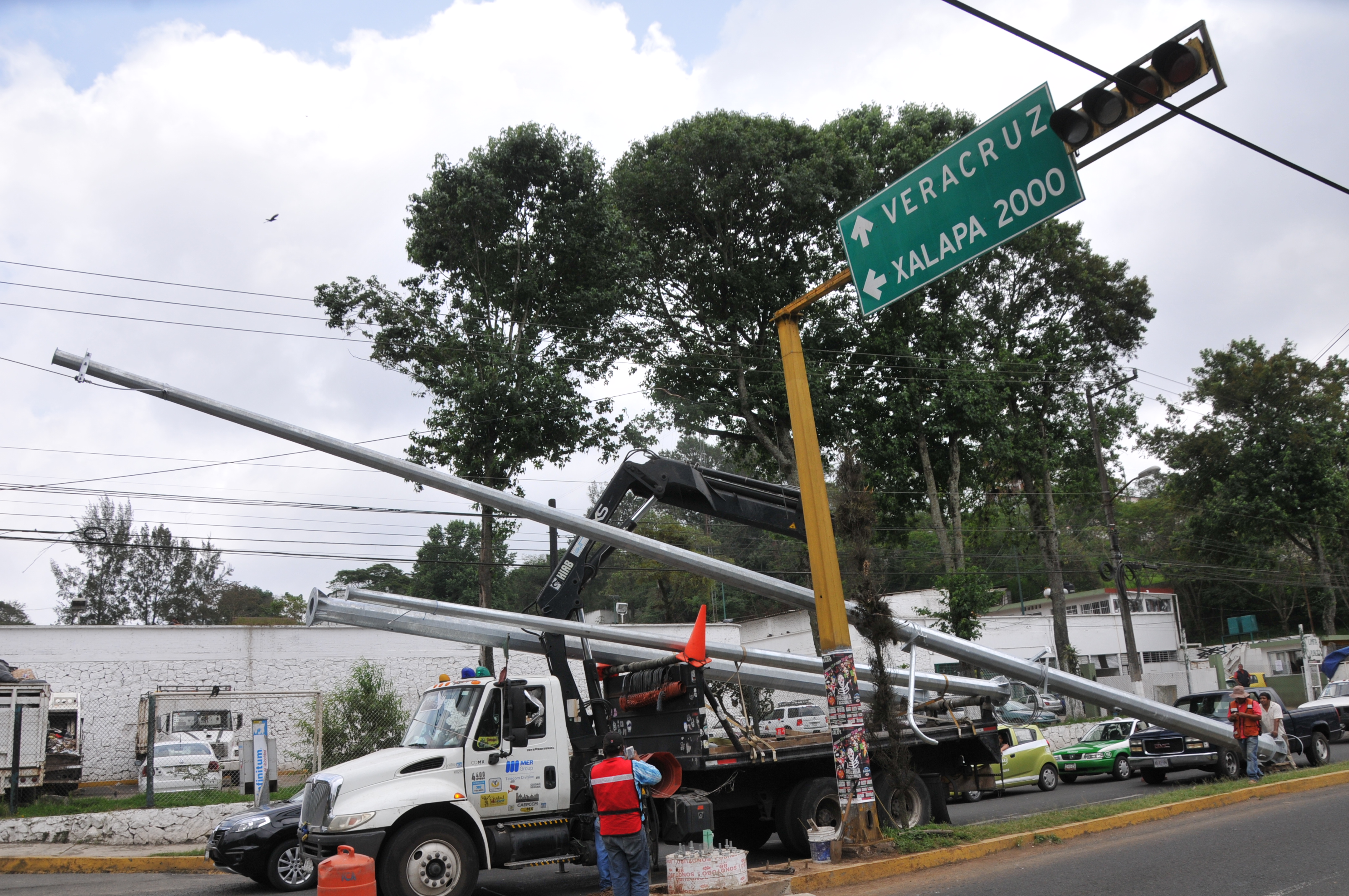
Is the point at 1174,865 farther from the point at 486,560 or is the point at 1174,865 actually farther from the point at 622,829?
the point at 486,560

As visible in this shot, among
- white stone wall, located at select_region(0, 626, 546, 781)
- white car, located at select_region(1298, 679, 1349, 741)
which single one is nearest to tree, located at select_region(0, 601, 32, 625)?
white stone wall, located at select_region(0, 626, 546, 781)

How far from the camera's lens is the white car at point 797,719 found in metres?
23.2

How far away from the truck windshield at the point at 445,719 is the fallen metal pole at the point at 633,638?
38.4 inches

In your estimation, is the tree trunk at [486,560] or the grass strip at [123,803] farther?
the tree trunk at [486,560]

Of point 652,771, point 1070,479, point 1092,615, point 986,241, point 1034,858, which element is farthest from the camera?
point 1092,615

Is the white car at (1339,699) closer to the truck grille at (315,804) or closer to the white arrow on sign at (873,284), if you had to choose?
the white arrow on sign at (873,284)

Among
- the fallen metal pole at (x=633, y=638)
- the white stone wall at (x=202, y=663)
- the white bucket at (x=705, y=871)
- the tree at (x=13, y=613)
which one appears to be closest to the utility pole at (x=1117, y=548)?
the fallen metal pole at (x=633, y=638)

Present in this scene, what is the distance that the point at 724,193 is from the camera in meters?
27.2

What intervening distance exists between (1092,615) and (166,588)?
2175 inches

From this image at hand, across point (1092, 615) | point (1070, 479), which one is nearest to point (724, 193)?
point (1070, 479)

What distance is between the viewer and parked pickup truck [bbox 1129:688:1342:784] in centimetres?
1694

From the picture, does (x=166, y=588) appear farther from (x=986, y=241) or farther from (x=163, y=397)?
(x=986, y=241)

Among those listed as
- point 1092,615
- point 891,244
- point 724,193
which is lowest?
point 1092,615

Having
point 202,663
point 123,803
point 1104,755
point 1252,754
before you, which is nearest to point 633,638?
point 123,803
